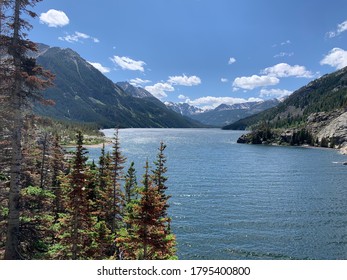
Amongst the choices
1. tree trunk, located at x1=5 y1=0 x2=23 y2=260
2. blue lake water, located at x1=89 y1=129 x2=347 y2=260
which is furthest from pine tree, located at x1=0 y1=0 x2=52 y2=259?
blue lake water, located at x1=89 y1=129 x2=347 y2=260

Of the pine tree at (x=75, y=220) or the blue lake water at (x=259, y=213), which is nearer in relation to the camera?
the pine tree at (x=75, y=220)

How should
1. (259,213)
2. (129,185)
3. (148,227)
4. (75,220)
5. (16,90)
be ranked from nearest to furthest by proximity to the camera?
(16,90) → (148,227) → (75,220) → (129,185) → (259,213)

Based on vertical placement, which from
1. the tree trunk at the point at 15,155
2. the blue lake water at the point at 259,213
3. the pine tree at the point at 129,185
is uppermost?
the tree trunk at the point at 15,155

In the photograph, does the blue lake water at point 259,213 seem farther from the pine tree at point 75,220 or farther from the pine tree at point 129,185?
the pine tree at point 75,220

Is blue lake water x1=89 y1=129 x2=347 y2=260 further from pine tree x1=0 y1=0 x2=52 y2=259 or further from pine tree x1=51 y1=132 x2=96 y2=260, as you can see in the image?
pine tree x1=0 y1=0 x2=52 y2=259

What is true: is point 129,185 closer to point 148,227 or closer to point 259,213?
point 259,213

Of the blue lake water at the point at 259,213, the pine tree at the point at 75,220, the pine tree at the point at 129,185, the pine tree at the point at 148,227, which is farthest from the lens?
the pine tree at the point at 129,185

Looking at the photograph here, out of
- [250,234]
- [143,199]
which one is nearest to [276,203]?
[250,234]

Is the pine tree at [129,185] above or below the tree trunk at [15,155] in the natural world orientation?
below

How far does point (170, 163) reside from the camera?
128 m

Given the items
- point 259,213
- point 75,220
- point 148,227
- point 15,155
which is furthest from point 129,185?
→ point 15,155

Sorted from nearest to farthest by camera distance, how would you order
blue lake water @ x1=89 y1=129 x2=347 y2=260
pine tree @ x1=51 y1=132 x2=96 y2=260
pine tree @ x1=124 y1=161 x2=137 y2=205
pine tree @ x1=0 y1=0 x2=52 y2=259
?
1. pine tree @ x1=0 y1=0 x2=52 y2=259
2. pine tree @ x1=51 y1=132 x2=96 y2=260
3. blue lake water @ x1=89 y1=129 x2=347 y2=260
4. pine tree @ x1=124 y1=161 x2=137 y2=205

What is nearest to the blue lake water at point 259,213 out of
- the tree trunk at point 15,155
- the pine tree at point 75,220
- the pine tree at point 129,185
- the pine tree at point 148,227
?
the pine tree at point 129,185
